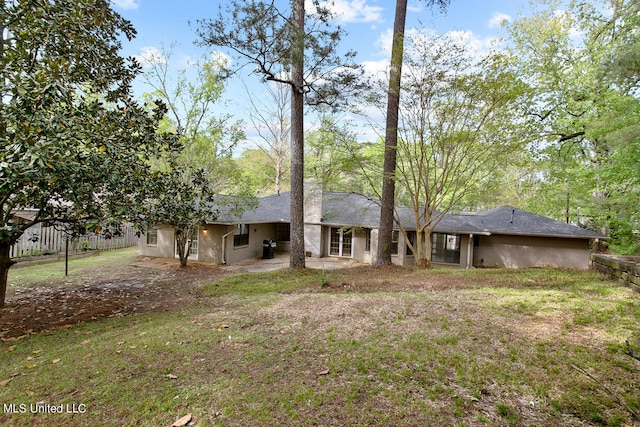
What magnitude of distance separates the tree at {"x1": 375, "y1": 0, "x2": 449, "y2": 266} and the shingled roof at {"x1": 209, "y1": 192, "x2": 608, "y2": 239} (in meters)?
2.24

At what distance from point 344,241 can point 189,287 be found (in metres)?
9.09

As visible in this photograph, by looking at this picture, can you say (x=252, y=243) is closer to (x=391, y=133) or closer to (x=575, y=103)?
(x=391, y=133)

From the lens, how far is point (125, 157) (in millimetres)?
5434

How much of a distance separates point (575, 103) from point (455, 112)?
7954 mm

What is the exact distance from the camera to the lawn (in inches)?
104

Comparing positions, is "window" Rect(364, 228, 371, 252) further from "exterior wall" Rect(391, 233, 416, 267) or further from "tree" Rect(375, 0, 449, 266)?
"tree" Rect(375, 0, 449, 266)

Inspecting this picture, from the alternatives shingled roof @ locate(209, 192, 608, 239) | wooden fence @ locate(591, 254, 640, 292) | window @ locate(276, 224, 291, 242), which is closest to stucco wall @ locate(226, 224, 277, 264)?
window @ locate(276, 224, 291, 242)

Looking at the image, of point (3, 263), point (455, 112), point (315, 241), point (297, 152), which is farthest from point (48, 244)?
point (455, 112)

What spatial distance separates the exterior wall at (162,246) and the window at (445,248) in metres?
12.7

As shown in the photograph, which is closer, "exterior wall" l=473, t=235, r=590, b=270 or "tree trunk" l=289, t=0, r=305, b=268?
"tree trunk" l=289, t=0, r=305, b=268

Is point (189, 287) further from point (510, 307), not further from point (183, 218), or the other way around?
point (510, 307)

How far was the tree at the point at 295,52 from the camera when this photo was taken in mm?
7934

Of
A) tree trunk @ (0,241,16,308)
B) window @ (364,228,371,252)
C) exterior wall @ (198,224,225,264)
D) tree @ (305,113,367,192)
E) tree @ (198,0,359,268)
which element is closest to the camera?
tree trunk @ (0,241,16,308)

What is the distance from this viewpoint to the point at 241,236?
1505 cm
